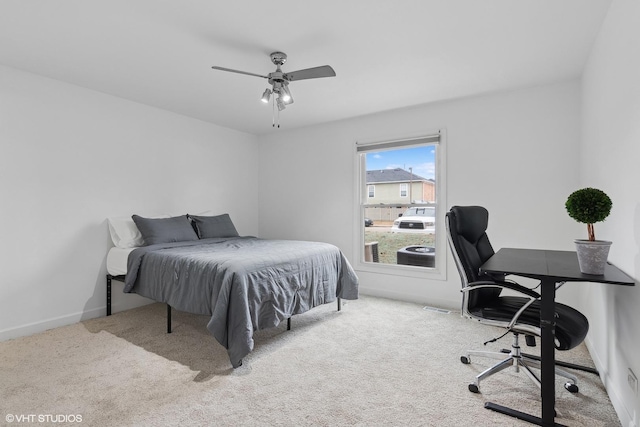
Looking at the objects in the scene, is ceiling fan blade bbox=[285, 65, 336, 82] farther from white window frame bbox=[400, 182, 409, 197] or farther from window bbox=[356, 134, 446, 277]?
white window frame bbox=[400, 182, 409, 197]

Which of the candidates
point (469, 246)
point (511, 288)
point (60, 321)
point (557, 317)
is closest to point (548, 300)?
point (511, 288)

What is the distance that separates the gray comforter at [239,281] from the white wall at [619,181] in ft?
6.97

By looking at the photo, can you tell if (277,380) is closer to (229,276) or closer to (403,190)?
(229,276)

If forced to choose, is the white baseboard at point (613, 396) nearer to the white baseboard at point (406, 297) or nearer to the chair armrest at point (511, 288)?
the chair armrest at point (511, 288)

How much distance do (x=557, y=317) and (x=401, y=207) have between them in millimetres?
2508

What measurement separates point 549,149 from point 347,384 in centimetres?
301

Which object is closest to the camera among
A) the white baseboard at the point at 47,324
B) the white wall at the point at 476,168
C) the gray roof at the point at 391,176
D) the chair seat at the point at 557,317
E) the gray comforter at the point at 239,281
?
the chair seat at the point at 557,317

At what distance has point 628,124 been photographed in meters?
1.75

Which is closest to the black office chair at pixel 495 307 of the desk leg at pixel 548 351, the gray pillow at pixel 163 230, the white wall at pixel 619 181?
the desk leg at pixel 548 351

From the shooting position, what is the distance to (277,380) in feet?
7.27

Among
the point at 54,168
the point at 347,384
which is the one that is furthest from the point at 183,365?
the point at 54,168

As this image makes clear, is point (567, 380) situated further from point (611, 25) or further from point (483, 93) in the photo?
point (483, 93)

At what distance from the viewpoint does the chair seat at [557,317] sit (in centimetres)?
178

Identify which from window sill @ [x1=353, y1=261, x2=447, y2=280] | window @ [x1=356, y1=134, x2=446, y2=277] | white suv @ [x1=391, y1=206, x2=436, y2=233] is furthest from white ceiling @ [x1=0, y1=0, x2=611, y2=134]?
window sill @ [x1=353, y1=261, x2=447, y2=280]
